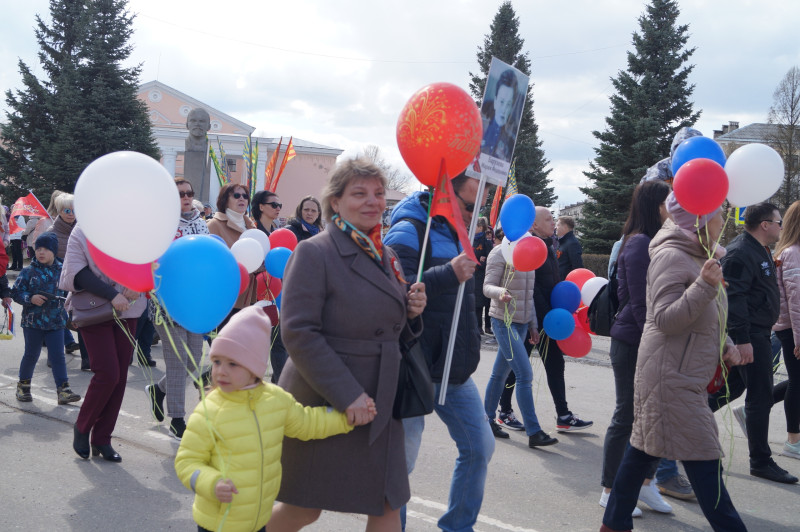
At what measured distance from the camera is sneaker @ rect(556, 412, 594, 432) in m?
6.14

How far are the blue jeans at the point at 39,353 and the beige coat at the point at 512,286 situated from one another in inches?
159

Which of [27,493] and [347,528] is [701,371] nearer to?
[347,528]

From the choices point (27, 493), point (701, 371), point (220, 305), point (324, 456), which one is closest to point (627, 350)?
point (701, 371)

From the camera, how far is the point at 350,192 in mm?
2842

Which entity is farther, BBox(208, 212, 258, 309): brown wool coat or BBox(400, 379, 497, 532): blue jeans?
BBox(208, 212, 258, 309): brown wool coat

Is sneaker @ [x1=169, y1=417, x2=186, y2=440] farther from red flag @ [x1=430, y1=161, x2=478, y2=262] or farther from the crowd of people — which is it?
red flag @ [x1=430, y1=161, x2=478, y2=262]

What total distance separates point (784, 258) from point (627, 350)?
7.85 feet

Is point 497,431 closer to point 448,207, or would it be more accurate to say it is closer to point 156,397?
point 156,397

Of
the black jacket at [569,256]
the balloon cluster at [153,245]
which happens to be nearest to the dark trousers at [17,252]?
the black jacket at [569,256]

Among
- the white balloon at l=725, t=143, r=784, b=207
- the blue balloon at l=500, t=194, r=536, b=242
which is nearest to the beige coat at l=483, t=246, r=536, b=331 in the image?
the blue balloon at l=500, t=194, r=536, b=242

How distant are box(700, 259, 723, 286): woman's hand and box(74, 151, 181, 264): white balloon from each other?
2425 millimetres

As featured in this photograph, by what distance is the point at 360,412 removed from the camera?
8.66 ft

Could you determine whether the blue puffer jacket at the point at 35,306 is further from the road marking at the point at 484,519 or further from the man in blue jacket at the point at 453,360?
the man in blue jacket at the point at 453,360

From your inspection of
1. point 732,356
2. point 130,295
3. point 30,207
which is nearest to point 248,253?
point 130,295
